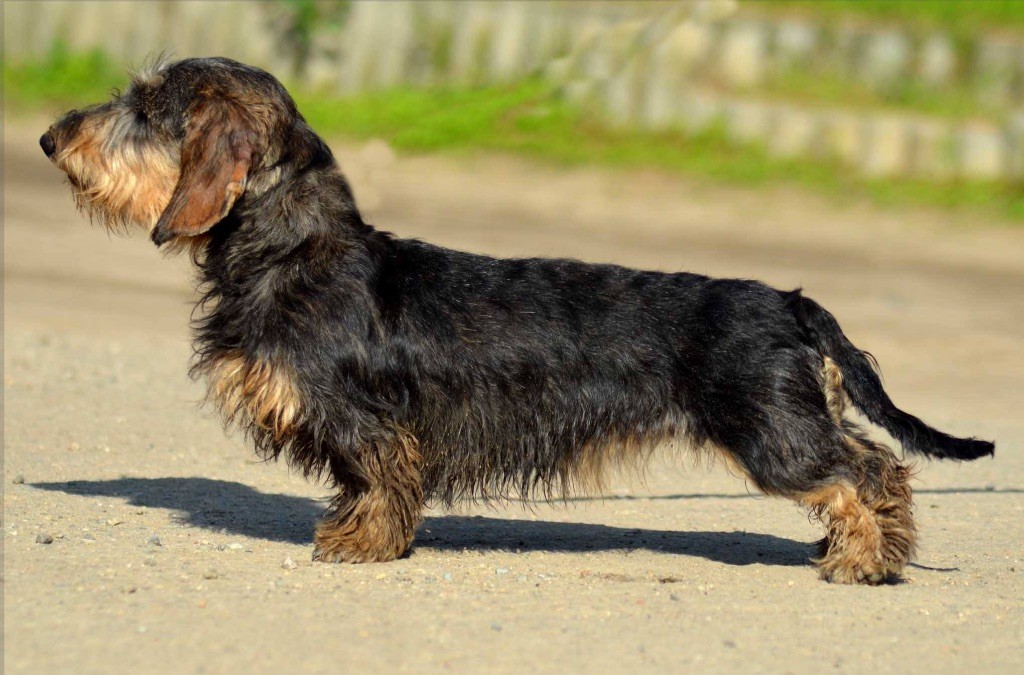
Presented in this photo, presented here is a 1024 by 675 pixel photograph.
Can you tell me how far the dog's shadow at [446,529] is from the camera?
6277mm

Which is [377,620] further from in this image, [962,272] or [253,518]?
[962,272]

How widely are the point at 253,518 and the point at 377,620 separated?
2005mm

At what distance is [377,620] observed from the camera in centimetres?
473

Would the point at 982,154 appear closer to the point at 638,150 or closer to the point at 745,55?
the point at 745,55

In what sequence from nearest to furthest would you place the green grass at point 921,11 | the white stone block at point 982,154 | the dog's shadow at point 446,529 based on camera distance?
the dog's shadow at point 446,529
the white stone block at point 982,154
the green grass at point 921,11

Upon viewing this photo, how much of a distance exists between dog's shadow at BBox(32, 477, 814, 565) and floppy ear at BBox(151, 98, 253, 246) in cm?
159

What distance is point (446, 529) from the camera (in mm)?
6648

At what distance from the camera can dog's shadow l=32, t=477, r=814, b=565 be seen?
6.28m

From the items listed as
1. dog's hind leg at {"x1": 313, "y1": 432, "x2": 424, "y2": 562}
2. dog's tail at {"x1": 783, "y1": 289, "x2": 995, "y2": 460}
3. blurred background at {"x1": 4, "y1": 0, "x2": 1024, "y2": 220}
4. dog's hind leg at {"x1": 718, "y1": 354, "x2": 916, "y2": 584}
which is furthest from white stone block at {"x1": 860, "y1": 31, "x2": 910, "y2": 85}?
dog's hind leg at {"x1": 313, "y1": 432, "x2": 424, "y2": 562}

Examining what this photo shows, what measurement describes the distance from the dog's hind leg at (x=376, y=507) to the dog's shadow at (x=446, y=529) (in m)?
0.50

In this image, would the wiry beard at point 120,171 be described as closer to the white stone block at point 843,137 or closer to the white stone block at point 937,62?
the white stone block at point 843,137

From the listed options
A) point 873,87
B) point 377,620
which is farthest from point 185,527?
point 873,87

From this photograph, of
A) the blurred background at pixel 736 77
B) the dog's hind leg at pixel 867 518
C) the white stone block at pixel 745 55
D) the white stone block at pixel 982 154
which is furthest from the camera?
the white stone block at pixel 745 55

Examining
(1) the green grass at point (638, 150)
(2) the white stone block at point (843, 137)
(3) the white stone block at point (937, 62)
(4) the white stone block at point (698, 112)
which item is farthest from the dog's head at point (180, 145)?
(3) the white stone block at point (937, 62)
